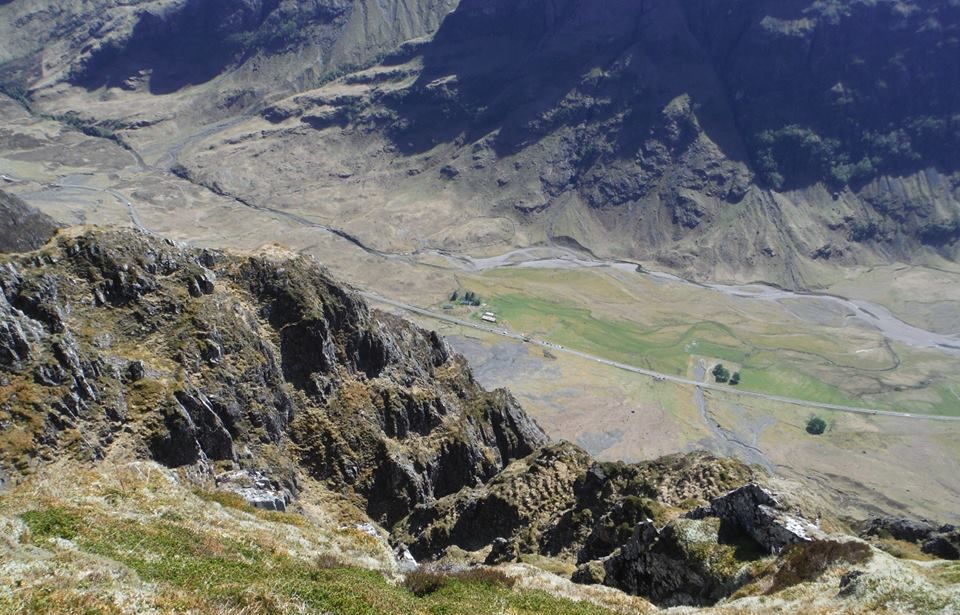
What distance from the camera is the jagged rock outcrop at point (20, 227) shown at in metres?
73.2

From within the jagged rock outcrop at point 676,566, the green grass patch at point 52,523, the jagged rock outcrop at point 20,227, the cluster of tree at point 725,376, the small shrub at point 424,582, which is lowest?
the cluster of tree at point 725,376

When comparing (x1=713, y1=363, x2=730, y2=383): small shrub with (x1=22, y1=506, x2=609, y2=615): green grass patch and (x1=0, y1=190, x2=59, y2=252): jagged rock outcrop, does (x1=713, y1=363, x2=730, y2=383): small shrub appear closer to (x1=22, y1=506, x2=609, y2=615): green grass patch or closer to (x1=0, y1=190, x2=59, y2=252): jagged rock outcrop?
(x1=0, y1=190, x2=59, y2=252): jagged rock outcrop

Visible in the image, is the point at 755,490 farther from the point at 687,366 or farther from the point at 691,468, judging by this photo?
the point at 687,366

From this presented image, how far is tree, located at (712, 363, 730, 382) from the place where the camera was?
18812 centimetres

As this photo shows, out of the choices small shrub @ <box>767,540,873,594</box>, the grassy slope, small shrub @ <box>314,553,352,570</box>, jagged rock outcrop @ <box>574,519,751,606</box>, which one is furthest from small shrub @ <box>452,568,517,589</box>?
small shrub @ <box>767,540,873,594</box>

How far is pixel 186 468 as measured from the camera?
144ft

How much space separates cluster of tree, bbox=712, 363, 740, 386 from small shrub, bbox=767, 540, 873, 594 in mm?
163513

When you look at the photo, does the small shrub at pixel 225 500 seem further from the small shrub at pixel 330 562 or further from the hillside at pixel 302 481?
the small shrub at pixel 330 562

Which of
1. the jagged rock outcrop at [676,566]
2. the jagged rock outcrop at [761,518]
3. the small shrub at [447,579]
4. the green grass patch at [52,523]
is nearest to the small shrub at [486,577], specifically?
the small shrub at [447,579]

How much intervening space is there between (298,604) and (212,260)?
45.8m

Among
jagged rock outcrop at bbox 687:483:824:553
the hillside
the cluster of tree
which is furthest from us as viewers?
the cluster of tree

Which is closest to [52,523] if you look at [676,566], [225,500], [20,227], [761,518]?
[225,500]

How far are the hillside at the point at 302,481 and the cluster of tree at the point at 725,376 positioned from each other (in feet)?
408

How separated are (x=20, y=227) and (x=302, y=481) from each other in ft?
167
